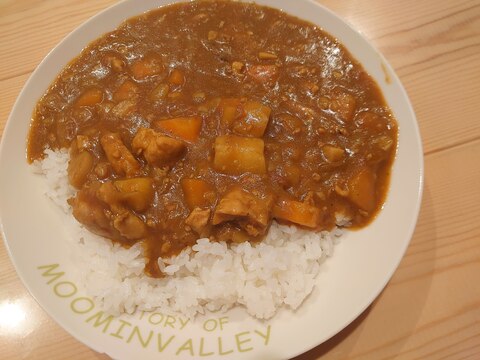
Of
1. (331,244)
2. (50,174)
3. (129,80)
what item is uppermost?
(129,80)

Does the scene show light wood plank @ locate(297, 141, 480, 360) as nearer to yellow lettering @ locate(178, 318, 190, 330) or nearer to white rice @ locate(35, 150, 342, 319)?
white rice @ locate(35, 150, 342, 319)

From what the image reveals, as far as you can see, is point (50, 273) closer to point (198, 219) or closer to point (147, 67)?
point (198, 219)

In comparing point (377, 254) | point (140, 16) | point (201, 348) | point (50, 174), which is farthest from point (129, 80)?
point (377, 254)

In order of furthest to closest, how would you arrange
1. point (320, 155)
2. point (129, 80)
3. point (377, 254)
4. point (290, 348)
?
point (129, 80), point (320, 155), point (377, 254), point (290, 348)

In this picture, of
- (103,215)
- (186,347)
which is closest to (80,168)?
(103,215)

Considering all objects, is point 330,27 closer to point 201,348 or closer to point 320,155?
point 320,155
